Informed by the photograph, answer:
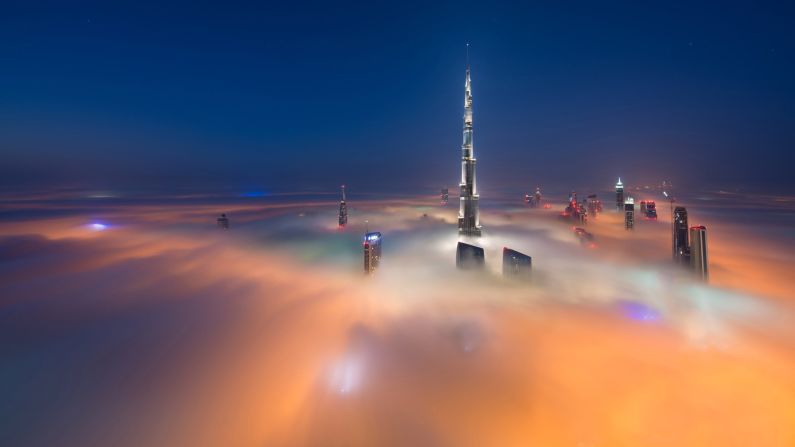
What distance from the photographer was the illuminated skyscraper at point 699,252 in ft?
140

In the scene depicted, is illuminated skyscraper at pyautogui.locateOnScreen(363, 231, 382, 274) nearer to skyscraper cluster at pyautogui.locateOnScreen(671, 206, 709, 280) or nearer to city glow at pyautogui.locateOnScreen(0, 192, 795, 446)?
city glow at pyautogui.locateOnScreen(0, 192, 795, 446)

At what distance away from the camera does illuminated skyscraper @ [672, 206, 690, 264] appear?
50094 mm

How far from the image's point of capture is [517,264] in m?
42.4

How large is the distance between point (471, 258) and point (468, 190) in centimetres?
4523

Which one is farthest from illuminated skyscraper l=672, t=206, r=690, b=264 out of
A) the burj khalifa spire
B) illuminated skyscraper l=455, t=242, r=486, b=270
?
the burj khalifa spire

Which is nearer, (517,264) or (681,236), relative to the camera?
(517,264)

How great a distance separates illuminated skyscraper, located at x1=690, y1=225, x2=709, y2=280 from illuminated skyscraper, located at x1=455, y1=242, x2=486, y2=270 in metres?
28.5

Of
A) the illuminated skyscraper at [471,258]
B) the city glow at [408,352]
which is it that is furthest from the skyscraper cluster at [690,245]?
the illuminated skyscraper at [471,258]

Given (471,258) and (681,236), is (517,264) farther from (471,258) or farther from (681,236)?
(681,236)

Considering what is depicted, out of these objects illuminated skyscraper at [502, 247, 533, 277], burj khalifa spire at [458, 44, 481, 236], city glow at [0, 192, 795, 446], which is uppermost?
burj khalifa spire at [458, 44, 481, 236]

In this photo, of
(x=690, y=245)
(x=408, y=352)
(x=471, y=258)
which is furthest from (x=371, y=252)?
(x=690, y=245)

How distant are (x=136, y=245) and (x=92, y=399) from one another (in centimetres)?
6007

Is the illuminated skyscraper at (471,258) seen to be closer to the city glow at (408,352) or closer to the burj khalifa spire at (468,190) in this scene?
the city glow at (408,352)

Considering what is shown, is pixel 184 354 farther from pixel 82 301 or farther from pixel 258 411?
pixel 82 301
